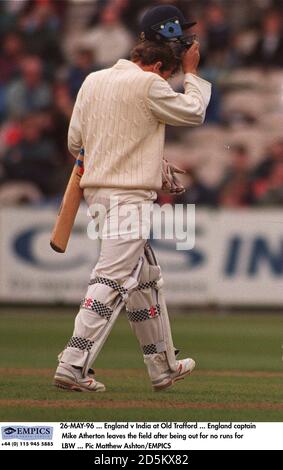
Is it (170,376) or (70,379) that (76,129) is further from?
(170,376)

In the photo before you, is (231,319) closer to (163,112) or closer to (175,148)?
(175,148)

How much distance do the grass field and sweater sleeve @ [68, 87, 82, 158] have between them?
1.40 metres

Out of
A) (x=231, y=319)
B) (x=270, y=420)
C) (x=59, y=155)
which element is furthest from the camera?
(x=59, y=155)

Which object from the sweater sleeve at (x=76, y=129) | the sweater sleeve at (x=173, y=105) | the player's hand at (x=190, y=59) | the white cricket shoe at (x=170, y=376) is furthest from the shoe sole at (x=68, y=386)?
the player's hand at (x=190, y=59)

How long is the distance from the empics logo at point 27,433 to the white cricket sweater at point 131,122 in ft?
5.25

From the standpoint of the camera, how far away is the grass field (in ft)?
21.3

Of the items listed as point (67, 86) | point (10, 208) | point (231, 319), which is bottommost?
point (231, 319)

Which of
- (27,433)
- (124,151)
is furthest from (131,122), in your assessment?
(27,433)

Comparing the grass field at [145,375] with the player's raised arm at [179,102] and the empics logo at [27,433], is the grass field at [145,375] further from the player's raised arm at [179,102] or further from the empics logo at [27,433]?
the player's raised arm at [179,102]

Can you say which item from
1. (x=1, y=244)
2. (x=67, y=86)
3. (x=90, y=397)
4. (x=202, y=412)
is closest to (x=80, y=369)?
(x=90, y=397)

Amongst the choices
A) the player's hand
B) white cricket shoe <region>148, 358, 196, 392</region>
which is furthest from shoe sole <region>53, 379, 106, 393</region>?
the player's hand

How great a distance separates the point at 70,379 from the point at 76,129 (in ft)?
4.67

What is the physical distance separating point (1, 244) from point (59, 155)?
6.46 ft

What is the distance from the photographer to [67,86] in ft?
56.3
